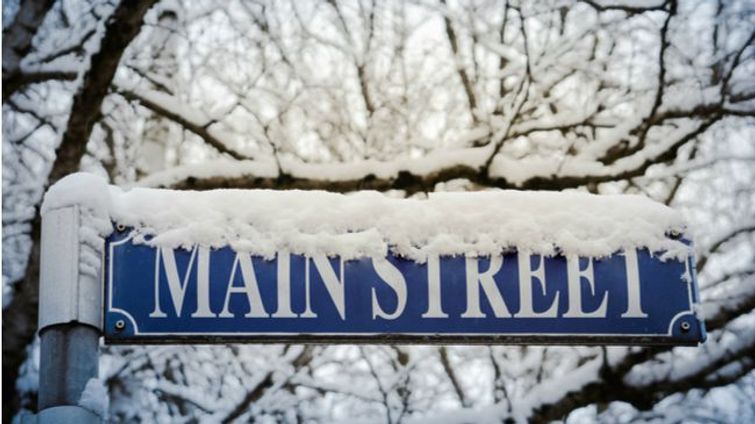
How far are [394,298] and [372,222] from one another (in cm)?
14

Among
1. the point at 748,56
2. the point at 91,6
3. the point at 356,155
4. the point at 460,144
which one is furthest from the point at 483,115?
the point at 91,6

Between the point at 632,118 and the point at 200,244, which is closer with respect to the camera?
the point at 200,244

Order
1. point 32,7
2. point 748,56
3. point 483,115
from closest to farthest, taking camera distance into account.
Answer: point 32,7 → point 748,56 → point 483,115

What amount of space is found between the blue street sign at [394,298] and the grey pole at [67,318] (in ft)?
0.18

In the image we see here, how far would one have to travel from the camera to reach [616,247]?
1928 mm

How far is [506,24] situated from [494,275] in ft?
15.7

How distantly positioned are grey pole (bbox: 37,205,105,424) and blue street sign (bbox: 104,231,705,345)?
5 centimetres

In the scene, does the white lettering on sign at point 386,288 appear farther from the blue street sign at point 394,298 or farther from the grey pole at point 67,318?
the grey pole at point 67,318

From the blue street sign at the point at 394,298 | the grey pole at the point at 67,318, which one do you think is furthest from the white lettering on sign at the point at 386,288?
the grey pole at the point at 67,318

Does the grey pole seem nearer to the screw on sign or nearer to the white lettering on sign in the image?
the screw on sign

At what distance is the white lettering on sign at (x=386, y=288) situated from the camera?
1844mm

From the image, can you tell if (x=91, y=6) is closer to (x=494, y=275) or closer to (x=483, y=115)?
(x=483, y=115)

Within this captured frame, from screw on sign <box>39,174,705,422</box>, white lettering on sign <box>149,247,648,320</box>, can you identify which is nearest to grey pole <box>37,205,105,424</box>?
screw on sign <box>39,174,705,422</box>

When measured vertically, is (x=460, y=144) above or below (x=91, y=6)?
below
